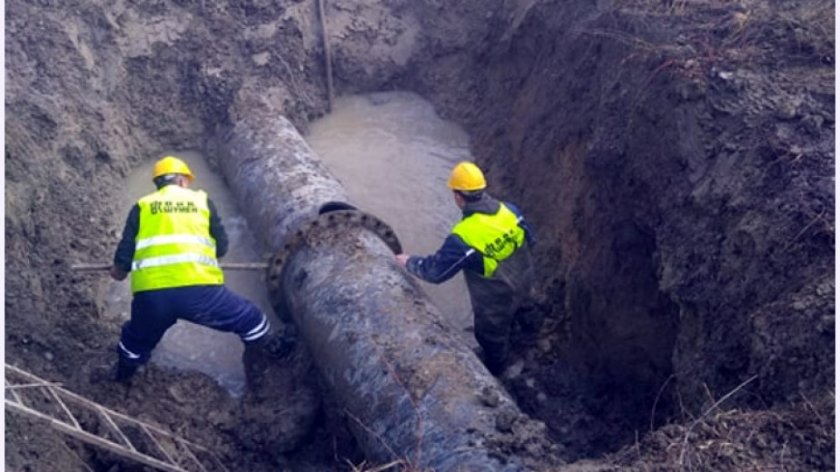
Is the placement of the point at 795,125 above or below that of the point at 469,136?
above

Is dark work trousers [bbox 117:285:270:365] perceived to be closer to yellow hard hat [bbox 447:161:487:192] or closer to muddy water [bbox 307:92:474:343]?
yellow hard hat [bbox 447:161:487:192]

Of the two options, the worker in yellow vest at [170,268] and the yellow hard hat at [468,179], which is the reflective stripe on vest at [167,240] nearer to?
the worker in yellow vest at [170,268]

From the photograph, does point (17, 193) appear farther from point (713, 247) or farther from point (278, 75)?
point (713, 247)

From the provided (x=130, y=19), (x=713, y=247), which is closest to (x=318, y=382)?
(x=713, y=247)

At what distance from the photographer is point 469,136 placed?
1061 centimetres

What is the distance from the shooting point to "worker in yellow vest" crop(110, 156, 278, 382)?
652 cm

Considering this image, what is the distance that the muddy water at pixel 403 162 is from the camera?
29.2ft

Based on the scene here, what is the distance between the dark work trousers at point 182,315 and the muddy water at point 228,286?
2.08ft

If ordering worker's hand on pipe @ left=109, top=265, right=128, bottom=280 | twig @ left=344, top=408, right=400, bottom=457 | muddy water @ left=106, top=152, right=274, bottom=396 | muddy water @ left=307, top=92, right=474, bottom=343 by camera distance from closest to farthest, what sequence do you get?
twig @ left=344, top=408, right=400, bottom=457 → worker's hand on pipe @ left=109, top=265, right=128, bottom=280 → muddy water @ left=106, top=152, right=274, bottom=396 → muddy water @ left=307, top=92, right=474, bottom=343

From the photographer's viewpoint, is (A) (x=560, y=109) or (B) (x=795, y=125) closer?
(B) (x=795, y=125)

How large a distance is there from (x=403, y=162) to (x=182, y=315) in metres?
4.00

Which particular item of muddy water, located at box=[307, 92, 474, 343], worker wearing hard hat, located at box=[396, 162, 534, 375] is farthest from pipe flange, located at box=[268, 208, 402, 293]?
muddy water, located at box=[307, 92, 474, 343]

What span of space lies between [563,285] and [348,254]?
188 centimetres

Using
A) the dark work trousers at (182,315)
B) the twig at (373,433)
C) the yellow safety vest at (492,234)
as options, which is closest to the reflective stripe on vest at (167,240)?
the dark work trousers at (182,315)
